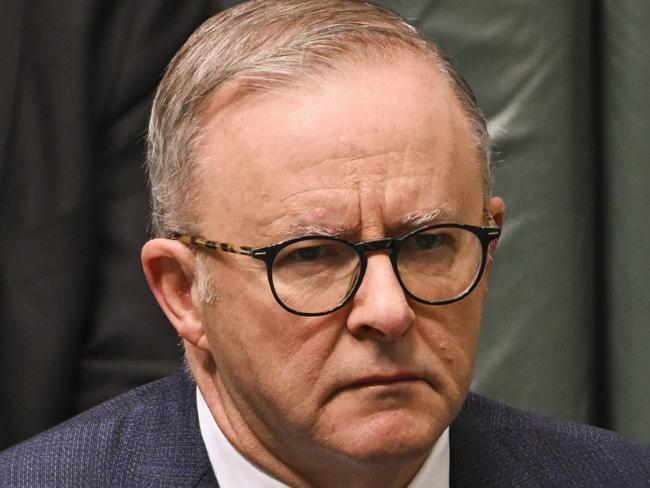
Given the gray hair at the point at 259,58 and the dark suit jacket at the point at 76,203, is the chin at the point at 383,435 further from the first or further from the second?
the dark suit jacket at the point at 76,203

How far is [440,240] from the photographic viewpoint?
4.32ft

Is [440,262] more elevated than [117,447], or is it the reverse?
[440,262]

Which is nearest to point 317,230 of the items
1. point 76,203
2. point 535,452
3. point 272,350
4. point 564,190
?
point 272,350

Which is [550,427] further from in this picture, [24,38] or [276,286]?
[24,38]

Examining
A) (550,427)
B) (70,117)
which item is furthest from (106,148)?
(550,427)

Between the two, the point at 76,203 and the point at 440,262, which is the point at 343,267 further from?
the point at 76,203

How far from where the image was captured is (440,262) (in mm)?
1317

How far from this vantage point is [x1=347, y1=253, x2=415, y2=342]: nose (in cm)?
123

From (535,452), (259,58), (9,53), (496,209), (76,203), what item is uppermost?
(259,58)

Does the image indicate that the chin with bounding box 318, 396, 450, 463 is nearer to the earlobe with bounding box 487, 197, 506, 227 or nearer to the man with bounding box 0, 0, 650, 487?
the man with bounding box 0, 0, 650, 487

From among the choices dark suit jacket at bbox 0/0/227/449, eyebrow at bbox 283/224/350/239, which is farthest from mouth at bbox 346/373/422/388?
dark suit jacket at bbox 0/0/227/449

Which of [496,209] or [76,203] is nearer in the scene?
[496,209]

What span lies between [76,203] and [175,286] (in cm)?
44

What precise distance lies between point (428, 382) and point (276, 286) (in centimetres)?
19
